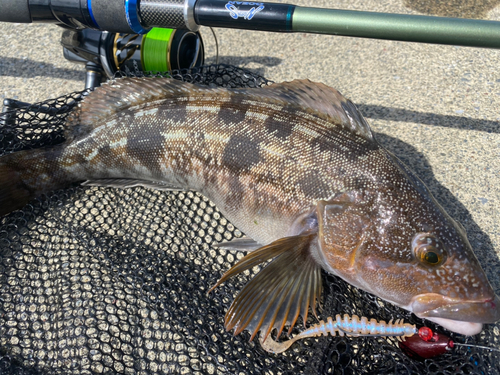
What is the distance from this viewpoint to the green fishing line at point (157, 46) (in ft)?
10.2

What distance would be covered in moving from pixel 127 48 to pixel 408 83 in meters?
2.65

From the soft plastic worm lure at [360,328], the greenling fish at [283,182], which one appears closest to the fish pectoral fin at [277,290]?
the greenling fish at [283,182]

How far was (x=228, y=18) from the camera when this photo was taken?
2514 mm

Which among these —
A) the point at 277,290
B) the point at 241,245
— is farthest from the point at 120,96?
the point at 277,290

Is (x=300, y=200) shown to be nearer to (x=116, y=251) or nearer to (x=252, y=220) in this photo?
(x=252, y=220)

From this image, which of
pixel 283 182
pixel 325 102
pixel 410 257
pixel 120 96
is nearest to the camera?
pixel 410 257

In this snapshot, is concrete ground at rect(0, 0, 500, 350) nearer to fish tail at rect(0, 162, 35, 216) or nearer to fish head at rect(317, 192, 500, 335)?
fish head at rect(317, 192, 500, 335)

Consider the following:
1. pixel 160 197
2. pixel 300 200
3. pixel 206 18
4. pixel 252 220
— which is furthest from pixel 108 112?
pixel 300 200

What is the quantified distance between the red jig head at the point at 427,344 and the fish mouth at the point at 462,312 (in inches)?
7.8

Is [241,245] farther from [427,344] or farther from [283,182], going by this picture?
[427,344]

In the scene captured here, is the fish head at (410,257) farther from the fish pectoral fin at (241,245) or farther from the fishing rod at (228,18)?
the fishing rod at (228,18)

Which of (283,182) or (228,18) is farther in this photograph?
(228,18)

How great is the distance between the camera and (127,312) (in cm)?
238

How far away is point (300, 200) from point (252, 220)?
429 millimetres
